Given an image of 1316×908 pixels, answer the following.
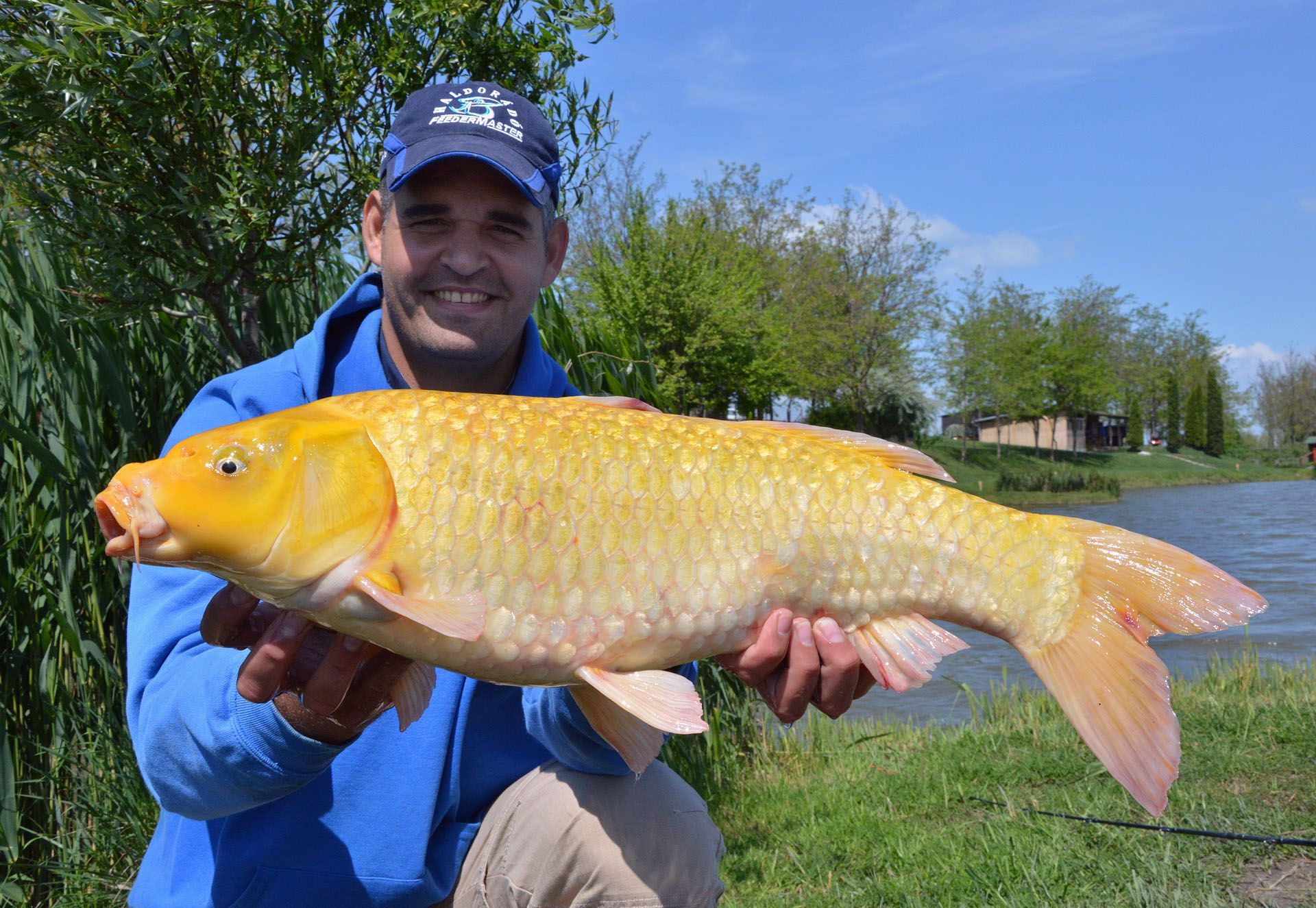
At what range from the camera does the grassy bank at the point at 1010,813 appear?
292 cm

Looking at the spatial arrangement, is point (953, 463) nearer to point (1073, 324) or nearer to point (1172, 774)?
point (1073, 324)

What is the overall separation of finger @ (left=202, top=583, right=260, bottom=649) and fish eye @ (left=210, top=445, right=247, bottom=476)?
0.65ft

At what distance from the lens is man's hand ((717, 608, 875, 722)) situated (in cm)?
160

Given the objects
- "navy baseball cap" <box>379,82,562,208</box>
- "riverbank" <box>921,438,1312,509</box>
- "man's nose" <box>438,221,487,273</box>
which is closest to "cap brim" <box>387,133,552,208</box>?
"navy baseball cap" <box>379,82,562,208</box>

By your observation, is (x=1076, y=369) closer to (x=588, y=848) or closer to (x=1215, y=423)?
(x=1215, y=423)

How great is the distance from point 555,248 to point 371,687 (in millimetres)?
1346

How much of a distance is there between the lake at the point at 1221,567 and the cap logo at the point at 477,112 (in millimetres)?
4064

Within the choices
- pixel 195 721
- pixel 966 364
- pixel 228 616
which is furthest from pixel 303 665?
pixel 966 364

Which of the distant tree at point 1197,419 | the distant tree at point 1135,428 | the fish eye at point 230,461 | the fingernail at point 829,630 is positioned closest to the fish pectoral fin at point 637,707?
the fingernail at point 829,630

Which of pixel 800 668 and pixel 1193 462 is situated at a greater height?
pixel 800 668

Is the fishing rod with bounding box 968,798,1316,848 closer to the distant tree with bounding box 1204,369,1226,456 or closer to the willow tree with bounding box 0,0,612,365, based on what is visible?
the willow tree with bounding box 0,0,612,365

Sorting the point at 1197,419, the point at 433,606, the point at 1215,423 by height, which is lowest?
the point at 433,606

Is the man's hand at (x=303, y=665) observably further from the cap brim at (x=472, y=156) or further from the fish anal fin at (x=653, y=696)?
the cap brim at (x=472, y=156)

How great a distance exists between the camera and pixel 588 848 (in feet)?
6.25
